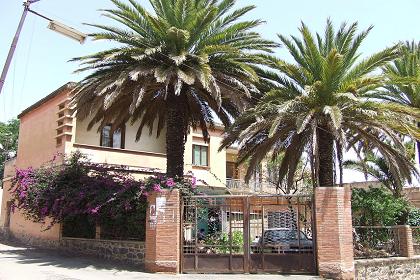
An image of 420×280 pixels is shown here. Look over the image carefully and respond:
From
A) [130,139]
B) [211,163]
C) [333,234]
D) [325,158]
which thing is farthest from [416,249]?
[130,139]

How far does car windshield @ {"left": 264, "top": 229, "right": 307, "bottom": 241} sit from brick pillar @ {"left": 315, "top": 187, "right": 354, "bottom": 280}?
29.7 inches

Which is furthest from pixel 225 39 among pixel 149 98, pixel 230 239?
pixel 230 239

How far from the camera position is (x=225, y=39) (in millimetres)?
17359

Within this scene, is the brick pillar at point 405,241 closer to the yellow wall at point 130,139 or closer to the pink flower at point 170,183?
the pink flower at point 170,183

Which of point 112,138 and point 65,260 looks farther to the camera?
point 112,138

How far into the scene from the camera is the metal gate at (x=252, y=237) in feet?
48.2

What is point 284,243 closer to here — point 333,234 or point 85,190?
point 333,234

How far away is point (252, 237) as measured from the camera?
14844 millimetres

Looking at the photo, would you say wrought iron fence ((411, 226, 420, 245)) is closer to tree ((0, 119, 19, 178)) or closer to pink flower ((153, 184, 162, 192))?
pink flower ((153, 184, 162, 192))

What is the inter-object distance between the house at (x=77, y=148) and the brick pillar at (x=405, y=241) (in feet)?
28.0

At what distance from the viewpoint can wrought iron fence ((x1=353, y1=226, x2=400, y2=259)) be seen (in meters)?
17.6

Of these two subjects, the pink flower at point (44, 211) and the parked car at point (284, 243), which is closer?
the parked car at point (284, 243)

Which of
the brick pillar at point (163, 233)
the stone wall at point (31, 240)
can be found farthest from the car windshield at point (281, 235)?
the stone wall at point (31, 240)

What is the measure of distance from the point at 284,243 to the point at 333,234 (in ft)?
5.15
